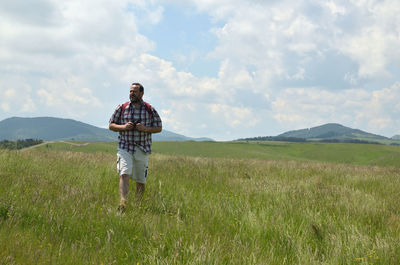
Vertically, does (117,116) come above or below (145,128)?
above

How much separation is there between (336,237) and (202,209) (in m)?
1.69

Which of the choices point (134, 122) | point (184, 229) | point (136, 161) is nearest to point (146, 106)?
point (134, 122)

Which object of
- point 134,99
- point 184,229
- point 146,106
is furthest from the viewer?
point 146,106

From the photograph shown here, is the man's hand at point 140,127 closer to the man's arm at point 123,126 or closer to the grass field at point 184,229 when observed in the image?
the man's arm at point 123,126

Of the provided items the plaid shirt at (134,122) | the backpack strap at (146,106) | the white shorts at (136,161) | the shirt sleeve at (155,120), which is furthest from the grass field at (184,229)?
the backpack strap at (146,106)

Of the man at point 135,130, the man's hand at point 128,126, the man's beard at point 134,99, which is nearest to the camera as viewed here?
the man's hand at point 128,126

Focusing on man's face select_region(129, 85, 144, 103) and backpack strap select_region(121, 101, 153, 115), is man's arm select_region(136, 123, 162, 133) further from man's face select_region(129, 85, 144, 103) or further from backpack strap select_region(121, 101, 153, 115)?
man's face select_region(129, 85, 144, 103)

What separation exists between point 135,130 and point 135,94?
25.0 inches

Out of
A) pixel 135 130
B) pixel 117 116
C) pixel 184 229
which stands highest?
pixel 117 116

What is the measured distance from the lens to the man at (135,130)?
5082 mm

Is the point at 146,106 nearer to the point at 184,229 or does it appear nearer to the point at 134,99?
the point at 134,99

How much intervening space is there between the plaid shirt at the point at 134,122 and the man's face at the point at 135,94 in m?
0.16

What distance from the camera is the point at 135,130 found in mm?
5172

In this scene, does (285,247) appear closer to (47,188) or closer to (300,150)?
(47,188)
